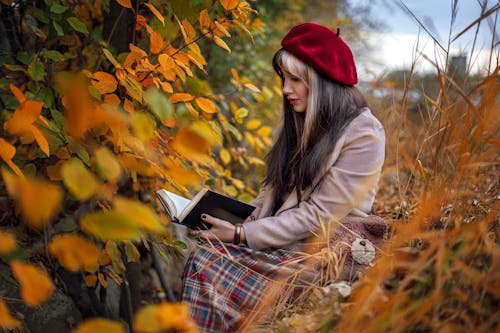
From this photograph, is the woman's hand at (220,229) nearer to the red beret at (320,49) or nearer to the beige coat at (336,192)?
the beige coat at (336,192)

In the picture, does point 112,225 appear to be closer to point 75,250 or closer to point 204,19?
point 75,250

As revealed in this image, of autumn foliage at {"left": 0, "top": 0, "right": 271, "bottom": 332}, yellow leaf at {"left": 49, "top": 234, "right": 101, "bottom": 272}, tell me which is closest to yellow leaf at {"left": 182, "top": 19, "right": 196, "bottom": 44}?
autumn foliage at {"left": 0, "top": 0, "right": 271, "bottom": 332}

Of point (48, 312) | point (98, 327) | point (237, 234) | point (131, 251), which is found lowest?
point (48, 312)

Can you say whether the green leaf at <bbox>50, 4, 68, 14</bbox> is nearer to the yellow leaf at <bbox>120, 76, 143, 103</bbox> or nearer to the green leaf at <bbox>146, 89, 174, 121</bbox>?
the yellow leaf at <bbox>120, 76, 143, 103</bbox>

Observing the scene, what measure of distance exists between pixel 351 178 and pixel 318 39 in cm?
63

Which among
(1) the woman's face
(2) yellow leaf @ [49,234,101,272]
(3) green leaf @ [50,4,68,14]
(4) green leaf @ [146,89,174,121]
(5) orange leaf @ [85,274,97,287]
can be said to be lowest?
(5) orange leaf @ [85,274,97,287]

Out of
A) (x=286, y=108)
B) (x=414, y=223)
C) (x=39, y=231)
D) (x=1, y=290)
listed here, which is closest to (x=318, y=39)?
(x=286, y=108)

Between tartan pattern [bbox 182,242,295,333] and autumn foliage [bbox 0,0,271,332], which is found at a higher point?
autumn foliage [bbox 0,0,271,332]

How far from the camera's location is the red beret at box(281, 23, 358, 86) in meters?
2.11

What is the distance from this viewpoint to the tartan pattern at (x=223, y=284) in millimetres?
1654

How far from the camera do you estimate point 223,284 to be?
1724 millimetres

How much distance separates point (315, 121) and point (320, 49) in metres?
0.31

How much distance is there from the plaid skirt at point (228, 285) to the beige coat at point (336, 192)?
173mm

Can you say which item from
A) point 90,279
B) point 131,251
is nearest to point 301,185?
point 131,251
